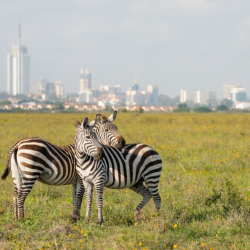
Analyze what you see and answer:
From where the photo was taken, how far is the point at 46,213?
25.5ft

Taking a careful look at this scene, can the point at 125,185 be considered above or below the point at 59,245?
above

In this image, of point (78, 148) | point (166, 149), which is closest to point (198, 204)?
point (78, 148)

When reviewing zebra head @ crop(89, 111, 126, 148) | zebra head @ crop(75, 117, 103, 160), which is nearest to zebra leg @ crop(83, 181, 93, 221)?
zebra head @ crop(75, 117, 103, 160)

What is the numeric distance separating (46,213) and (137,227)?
1858 millimetres

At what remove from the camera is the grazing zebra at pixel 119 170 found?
22.5 feet

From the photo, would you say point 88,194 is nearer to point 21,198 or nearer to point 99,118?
point 21,198

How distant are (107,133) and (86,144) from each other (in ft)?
2.27

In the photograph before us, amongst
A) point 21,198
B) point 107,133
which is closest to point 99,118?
point 107,133

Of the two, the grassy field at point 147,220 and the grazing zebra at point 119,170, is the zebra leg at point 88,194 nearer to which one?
the grazing zebra at point 119,170

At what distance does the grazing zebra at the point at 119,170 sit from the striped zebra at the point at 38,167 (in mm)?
238

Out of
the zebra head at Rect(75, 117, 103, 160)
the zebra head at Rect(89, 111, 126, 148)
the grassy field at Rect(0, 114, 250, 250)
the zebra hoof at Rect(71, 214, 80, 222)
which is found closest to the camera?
the grassy field at Rect(0, 114, 250, 250)

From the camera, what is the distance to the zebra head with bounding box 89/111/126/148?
24.1 feet

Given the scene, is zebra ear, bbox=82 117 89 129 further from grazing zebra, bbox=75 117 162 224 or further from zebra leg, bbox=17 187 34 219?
zebra leg, bbox=17 187 34 219

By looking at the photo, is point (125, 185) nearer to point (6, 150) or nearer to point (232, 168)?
point (232, 168)
